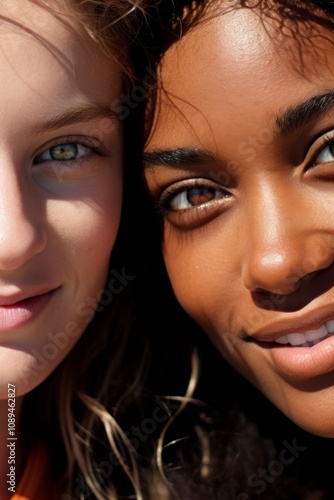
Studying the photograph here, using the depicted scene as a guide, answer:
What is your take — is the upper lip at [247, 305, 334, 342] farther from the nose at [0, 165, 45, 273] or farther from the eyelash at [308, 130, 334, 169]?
the nose at [0, 165, 45, 273]

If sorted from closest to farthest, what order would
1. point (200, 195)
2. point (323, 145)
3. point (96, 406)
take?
1. point (323, 145)
2. point (200, 195)
3. point (96, 406)

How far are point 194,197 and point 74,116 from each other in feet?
1.36

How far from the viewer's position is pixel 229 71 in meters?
2.05

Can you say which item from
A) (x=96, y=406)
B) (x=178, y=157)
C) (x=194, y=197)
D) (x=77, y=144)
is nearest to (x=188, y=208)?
(x=194, y=197)

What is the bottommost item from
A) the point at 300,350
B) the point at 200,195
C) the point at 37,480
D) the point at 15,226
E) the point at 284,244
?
the point at 37,480

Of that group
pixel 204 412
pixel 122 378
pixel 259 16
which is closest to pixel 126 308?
pixel 122 378

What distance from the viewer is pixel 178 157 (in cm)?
216

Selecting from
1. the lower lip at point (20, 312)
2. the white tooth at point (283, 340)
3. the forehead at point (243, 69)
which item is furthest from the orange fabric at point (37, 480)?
the forehead at point (243, 69)

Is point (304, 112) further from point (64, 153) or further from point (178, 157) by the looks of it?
point (64, 153)

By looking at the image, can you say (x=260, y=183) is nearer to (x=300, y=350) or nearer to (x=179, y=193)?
(x=179, y=193)

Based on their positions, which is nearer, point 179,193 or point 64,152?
point 64,152

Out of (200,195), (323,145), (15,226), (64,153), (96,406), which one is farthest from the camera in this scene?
(96,406)

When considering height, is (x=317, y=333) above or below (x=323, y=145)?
below

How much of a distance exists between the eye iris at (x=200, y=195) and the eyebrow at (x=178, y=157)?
4.9 inches
